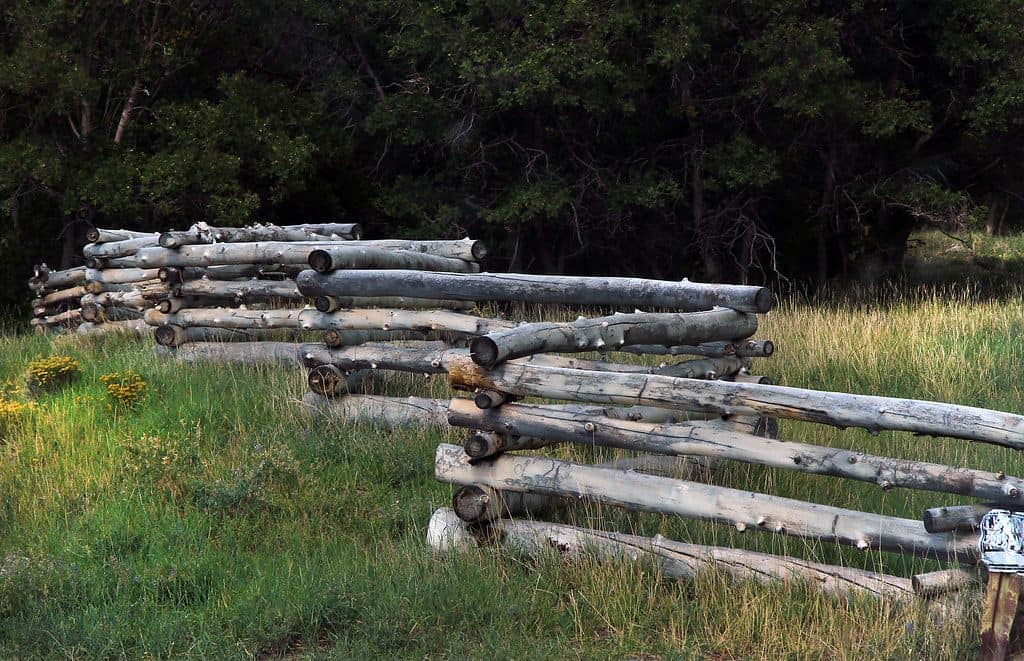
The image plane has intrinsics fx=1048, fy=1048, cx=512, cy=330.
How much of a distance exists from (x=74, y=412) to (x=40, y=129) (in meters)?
11.2

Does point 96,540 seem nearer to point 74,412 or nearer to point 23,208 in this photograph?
Result: point 74,412

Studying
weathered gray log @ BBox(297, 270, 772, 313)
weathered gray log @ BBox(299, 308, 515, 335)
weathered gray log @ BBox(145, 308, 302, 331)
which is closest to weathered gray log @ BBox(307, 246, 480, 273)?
weathered gray log @ BBox(297, 270, 772, 313)

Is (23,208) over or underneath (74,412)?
over

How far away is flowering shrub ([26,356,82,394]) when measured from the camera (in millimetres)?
9547

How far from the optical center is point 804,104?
1557cm

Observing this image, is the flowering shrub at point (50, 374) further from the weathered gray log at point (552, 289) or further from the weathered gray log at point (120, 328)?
the weathered gray log at point (552, 289)

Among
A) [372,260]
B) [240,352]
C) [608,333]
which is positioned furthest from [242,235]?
[608,333]

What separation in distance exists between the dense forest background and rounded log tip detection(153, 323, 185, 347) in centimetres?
548

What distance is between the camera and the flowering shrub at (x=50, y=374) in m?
9.55

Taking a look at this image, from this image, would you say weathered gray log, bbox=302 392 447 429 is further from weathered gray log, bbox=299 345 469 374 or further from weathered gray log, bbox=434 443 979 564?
weathered gray log, bbox=434 443 979 564

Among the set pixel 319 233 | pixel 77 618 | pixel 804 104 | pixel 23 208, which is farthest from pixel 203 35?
pixel 77 618

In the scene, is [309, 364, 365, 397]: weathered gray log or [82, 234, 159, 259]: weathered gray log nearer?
[309, 364, 365, 397]: weathered gray log

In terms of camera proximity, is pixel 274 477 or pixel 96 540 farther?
pixel 274 477

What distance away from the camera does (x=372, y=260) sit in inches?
345
